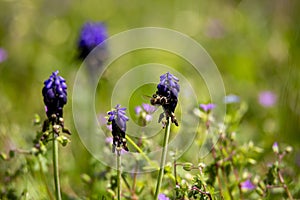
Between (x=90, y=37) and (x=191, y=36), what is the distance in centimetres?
205

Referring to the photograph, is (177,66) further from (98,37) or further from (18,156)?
(18,156)

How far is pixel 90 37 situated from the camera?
10.2 feet

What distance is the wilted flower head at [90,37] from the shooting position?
3.12m

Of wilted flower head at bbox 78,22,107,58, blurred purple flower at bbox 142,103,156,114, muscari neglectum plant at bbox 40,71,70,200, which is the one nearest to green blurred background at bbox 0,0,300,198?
wilted flower head at bbox 78,22,107,58

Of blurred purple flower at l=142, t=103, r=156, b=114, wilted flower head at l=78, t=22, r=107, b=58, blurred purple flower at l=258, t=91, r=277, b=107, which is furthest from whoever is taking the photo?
blurred purple flower at l=258, t=91, r=277, b=107

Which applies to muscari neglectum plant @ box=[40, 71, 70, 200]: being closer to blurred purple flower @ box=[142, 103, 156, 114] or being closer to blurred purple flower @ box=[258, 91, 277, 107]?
blurred purple flower @ box=[142, 103, 156, 114]

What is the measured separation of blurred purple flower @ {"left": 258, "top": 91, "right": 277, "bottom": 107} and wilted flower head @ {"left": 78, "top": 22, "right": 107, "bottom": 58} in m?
1.12

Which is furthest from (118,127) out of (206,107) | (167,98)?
(206,107)

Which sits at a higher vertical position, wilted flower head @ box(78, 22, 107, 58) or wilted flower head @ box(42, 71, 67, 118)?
wilted flower head @ box(78, 22, 107, 58)

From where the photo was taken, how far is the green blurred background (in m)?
2.96

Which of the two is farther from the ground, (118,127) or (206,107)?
(206,107)

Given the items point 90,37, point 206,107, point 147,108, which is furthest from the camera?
point 90,37

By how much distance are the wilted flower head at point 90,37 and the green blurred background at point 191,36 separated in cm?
21

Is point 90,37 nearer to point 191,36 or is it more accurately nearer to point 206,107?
point 206,107
